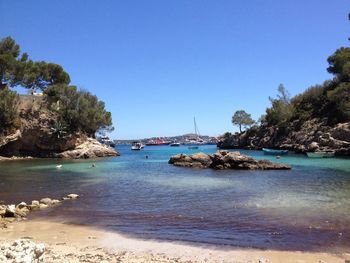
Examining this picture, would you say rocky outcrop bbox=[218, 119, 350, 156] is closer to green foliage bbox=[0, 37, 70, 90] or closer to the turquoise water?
the turquoise water

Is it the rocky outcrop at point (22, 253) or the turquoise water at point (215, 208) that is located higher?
the rocky outcrop at point (22, 253)

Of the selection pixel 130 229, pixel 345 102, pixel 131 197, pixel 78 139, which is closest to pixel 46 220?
pixel 130 229

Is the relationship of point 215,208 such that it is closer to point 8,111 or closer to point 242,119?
point 8,111

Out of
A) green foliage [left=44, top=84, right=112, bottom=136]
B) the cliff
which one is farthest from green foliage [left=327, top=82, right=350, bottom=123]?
the cliff

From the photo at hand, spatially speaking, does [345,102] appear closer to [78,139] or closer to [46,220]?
[78,139]

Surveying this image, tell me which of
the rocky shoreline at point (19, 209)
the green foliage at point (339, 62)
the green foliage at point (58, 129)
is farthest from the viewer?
the green foliage at point (339, 62)

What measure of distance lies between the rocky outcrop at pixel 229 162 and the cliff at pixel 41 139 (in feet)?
111

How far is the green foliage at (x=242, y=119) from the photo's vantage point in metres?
152

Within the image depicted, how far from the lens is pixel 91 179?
3691 centimetres

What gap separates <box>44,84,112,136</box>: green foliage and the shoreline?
214 feet

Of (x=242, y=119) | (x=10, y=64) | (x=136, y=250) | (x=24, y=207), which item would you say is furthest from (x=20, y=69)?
(x=242, y=119)

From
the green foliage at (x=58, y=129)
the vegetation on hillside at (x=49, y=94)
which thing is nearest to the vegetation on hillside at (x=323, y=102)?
the vegetation on hillside at (x=49, y=94)

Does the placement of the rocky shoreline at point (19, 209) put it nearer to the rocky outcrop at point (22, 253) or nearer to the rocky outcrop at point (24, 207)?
the rocky outcrop at point (24, 207)

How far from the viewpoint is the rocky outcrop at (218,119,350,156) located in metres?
71.4
